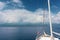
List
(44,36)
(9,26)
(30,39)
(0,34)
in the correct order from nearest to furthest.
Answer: (44,36), (30,39), (9,26), (0,34)

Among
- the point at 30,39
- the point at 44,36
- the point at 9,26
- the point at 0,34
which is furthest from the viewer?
the point at 0,34

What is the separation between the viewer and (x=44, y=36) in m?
7.88

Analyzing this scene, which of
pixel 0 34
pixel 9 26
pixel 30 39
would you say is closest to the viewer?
pixel 30 39

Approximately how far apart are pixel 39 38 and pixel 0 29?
8238 mm

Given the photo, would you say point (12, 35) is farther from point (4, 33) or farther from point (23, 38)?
point (23, 38)

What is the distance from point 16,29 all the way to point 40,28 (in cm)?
353

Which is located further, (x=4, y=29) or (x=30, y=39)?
(x=4, y=29)

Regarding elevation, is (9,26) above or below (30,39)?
above

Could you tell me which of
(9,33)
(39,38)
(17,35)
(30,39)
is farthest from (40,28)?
(39,38)

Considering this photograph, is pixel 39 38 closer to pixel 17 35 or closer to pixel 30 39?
pixel 30 39

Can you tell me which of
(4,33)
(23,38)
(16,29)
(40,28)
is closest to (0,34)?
(4,33)

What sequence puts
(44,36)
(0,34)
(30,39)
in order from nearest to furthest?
(44,36) < (30,39) < (0,34)

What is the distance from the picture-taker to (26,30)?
51.5 feet

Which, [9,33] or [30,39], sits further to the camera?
[9,33]
